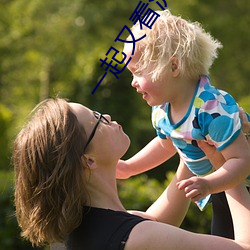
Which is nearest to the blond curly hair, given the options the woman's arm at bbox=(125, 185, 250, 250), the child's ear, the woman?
the child's ear

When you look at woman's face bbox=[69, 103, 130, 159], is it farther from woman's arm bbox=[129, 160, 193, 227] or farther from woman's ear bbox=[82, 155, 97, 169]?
woman's arm bbox=[129, 160, 193, 227]

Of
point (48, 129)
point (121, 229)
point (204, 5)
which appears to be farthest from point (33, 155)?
point (204, 5)

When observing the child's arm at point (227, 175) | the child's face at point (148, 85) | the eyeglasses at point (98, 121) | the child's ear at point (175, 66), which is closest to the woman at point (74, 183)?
the eyeglasses at point (98, 121)

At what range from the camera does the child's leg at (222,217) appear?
122 inches

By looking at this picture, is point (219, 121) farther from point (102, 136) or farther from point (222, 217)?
point (222, 217)

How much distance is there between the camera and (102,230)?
270cm

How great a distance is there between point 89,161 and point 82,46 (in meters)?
12.3

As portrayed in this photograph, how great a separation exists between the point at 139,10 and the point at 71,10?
11.4 m

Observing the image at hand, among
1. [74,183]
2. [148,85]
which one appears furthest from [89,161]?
[148,85]

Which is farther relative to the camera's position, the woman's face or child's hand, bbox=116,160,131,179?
child's hand, bbox=116,160,131,179

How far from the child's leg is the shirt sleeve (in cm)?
Result: 40

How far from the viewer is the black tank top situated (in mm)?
2645

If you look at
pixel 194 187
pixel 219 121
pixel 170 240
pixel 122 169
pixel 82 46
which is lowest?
pixel 82 46

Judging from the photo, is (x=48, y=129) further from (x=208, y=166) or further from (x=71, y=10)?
(x=71, y=10)
